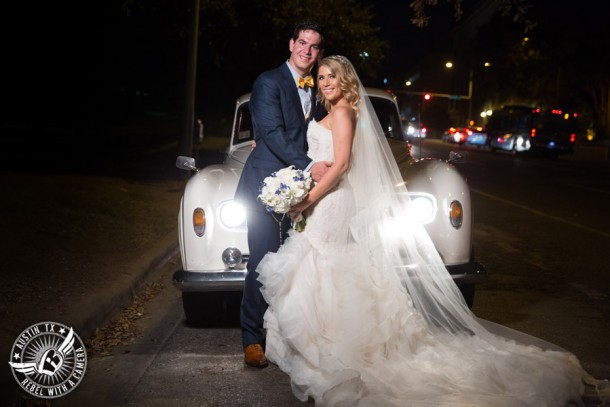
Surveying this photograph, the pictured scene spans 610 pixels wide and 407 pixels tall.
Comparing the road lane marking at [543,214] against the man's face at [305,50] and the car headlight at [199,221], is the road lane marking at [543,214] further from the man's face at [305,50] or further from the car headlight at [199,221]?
the man's face at [305,50]

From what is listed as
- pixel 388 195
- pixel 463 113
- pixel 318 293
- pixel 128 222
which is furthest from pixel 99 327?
pixel 463 113

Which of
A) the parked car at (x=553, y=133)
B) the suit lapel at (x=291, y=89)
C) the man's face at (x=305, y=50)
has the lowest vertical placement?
the suit lapel at (x=291, y=89)

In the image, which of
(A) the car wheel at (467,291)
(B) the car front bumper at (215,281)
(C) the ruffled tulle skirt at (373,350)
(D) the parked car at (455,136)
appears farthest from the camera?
(D) the parked car at (455,136)

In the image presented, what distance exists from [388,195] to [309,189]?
740 millimetres

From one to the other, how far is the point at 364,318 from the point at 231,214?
1.51 m

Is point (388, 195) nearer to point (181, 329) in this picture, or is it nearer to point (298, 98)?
point (298, 98)

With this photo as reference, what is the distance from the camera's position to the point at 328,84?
14.6ft

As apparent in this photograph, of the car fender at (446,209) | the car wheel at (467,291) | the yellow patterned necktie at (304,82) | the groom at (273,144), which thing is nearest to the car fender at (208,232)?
the groom at (273,144)

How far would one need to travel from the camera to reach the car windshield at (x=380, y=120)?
Answer: 24.5 ft

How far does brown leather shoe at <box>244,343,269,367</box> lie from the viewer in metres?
4.72

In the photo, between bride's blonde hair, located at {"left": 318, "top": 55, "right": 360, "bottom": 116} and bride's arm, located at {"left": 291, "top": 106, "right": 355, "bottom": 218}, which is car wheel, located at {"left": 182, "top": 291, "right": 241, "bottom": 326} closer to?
bride's arm, located at {"left": 291, "top": 106, "right": 355, "bottom": 218}

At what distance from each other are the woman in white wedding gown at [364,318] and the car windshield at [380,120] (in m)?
2.61

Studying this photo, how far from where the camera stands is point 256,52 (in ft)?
74.5

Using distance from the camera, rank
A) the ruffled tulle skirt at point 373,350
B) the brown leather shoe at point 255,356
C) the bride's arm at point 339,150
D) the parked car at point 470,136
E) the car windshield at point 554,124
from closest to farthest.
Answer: the ruffled tulle skirt at point 373,350 < the bride's arm at point 339,150 < the brown leather shoe at point 255,356 < the car windshield at point 554,124 < the parked car at point 470,136
